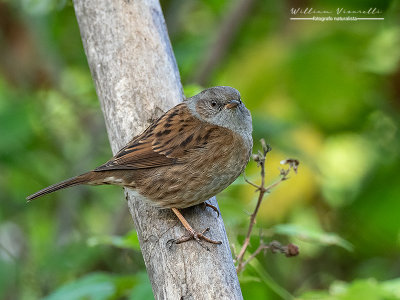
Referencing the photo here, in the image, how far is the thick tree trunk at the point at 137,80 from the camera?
9.37 feet

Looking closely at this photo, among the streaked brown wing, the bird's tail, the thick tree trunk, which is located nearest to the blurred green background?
the streaked brown wing

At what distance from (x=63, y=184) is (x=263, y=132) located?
1697mm

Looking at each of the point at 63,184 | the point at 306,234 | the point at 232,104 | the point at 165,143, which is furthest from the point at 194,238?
the point at 232,104

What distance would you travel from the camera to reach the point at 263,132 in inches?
167

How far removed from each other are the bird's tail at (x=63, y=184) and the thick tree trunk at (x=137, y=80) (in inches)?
9.1

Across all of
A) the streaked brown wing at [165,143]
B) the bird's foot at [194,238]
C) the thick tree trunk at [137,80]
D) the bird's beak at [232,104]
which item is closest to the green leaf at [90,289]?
the thick tree trunk at [137,80]

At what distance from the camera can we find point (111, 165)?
316 cm

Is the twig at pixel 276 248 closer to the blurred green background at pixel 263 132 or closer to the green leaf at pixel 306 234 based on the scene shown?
the green leaf at pixel 306 234

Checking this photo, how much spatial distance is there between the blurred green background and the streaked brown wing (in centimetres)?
54

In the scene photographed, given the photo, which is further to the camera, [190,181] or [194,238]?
[190,181]

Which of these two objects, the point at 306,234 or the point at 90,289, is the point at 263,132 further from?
the point at 90,289

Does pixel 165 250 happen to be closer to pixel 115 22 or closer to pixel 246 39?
pixel 115 22

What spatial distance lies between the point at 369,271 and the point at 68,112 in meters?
3.39

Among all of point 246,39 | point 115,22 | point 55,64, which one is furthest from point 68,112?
point 115,22
